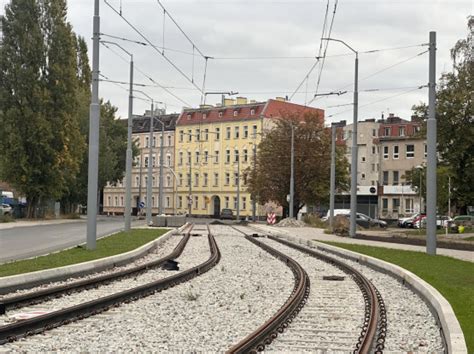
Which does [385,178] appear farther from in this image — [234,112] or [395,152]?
[234,112]

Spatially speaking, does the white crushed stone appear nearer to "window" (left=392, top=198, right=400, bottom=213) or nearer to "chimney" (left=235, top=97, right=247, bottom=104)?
"window" (left=392, top=198, right=400, bottom=213)

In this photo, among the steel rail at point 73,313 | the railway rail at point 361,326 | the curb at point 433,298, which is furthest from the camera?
the steel rail at point 73,313

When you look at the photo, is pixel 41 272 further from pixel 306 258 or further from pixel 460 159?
pixel 460 159

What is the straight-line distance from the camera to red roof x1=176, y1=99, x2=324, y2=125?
339ft

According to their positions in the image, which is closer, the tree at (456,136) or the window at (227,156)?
the tree at (456,136)

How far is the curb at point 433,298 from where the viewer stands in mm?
7965

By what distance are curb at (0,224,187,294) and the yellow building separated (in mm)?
82851

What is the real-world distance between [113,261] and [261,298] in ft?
22.6

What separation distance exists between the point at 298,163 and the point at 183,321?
54983 mm

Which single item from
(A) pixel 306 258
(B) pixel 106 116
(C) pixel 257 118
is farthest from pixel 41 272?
(C) pixel 257 118

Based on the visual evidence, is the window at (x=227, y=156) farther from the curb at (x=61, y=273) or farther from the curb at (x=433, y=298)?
the curb at (x=61, y=273)

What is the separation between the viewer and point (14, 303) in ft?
36.4

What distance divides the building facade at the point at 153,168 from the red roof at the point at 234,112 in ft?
11.4

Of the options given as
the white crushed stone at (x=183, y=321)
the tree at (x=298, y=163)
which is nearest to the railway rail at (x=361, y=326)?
the white crushed stone at (x=183, y=321)
